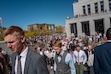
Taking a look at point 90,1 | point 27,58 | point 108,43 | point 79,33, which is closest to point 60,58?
point 108,43

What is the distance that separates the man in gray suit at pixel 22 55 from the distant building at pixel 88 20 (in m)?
44.0

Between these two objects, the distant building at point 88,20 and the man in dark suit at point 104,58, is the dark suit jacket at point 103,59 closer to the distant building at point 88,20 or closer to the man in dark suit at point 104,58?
the man in dark suit at point 104,58

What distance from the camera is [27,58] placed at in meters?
3.18

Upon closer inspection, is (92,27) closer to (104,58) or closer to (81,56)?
(81,56)

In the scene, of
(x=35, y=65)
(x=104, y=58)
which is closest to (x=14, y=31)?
(x=35, y=65)

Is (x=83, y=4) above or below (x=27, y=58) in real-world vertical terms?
above

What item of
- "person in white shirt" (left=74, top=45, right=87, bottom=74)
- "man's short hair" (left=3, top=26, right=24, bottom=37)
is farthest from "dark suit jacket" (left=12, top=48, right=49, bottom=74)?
"person in white shirt" (left=74, top=45, right=87, bottom=74)

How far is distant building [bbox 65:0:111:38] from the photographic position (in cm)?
4891

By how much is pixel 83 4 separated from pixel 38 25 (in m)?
130

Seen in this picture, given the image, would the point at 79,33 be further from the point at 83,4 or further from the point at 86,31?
the point at 83,4

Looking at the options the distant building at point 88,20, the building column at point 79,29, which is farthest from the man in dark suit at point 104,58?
the building column at point 79,29

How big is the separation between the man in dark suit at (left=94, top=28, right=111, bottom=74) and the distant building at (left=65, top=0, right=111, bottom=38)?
42230 mm

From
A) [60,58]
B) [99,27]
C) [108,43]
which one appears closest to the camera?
[108,43]

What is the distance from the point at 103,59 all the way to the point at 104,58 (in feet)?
0.11
